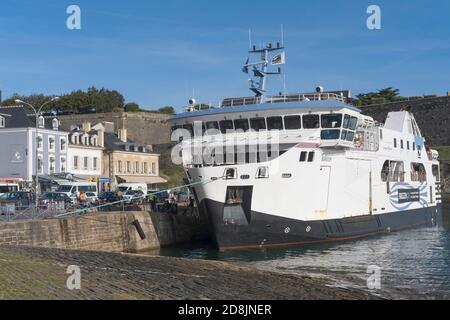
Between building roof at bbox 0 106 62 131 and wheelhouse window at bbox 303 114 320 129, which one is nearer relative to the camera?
→ wheelhouse window at bbox 303 114 320 129

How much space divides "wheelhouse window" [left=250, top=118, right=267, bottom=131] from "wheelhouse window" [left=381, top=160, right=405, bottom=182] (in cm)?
977

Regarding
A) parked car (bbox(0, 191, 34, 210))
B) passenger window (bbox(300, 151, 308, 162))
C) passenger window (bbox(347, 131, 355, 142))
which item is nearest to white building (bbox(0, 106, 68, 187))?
parked car (bbox(0, 191, 34, 210))

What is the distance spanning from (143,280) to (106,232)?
47.4 feet

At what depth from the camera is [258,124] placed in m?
28.1

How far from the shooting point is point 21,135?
54.1 meters

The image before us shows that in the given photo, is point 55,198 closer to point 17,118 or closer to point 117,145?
point 17,118

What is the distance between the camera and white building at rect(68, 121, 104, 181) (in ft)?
197

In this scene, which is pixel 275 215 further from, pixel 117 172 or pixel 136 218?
pixel 117 172

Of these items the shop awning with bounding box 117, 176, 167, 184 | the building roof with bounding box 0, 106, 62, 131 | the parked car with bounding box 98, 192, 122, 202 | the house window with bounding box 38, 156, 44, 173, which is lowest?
the parked car with bounding box 98, 192, 122, 202

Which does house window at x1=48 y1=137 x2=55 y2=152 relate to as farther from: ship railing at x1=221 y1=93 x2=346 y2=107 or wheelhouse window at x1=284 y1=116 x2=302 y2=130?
wheelhouse window at x1=284 y1=116 x2=302 y2=130

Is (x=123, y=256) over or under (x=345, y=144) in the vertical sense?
under

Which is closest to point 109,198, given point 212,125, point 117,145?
point 212,125
